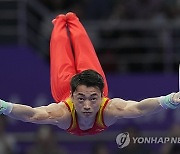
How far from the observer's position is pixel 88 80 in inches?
258

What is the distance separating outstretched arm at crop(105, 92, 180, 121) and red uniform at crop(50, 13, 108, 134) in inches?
25.5

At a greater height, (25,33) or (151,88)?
(25,33)

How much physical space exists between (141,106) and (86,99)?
1.66 feet

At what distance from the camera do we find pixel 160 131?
966cm

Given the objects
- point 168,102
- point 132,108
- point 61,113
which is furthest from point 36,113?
point 168,102

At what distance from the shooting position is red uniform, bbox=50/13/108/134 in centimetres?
738

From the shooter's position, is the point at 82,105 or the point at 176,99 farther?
the point at 82,105

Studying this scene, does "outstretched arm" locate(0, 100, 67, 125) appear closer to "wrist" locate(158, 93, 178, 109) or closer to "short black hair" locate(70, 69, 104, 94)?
"short black hair" locate(70, 69, 104, 94)

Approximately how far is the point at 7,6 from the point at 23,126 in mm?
1866

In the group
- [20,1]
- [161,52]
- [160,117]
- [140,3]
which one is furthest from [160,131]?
[20,1]

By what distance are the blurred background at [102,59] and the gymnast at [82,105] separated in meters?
1.61

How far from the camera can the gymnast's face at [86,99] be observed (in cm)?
650

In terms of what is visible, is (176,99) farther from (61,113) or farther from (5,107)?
(5,107)

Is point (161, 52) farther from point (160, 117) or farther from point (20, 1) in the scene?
point (20, 1)
